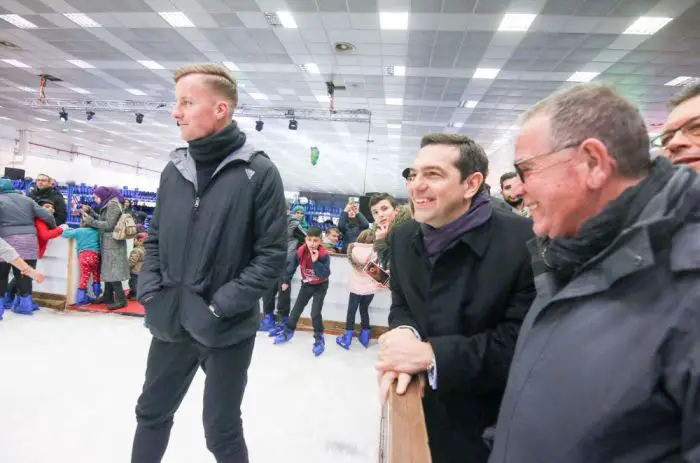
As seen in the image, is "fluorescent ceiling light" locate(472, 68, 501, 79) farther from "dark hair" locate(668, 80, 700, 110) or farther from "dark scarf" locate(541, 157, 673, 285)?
"dark scarf" locate(541, 157, 673, 285)

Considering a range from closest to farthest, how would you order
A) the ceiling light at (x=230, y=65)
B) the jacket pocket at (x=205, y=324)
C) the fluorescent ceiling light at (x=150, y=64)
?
the jacket pocket at (x=205, y=324) < the ceiling light at (x=230, y=65) < the fluorescent ceiling light at (x=150, y=64)

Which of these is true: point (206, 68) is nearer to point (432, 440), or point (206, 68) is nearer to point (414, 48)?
point (432, 440)

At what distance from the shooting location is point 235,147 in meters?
1.38

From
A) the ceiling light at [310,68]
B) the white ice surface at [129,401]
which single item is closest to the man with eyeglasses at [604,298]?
the white ice surface at [129,401]

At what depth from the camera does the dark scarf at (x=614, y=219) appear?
57 centimetres

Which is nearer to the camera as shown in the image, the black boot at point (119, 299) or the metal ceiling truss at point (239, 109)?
the black boot at point (119, 299)

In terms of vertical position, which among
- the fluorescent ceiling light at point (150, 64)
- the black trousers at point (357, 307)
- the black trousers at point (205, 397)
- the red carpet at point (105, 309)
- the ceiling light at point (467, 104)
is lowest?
the red carpet at point (105, 309)

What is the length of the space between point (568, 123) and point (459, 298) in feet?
1.67

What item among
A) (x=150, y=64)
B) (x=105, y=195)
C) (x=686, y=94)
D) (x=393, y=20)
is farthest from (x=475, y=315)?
(x=150, y=64)

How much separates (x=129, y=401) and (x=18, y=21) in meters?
8.14

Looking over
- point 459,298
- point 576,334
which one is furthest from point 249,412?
point 576,334

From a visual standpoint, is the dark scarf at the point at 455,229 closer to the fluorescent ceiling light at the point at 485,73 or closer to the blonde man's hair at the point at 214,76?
the blonde man's hair at the point at 214,76

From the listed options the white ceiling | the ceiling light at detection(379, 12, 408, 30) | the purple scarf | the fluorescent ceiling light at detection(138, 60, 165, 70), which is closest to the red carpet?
the purple scarf

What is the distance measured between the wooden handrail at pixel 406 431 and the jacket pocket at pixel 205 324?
68cm
